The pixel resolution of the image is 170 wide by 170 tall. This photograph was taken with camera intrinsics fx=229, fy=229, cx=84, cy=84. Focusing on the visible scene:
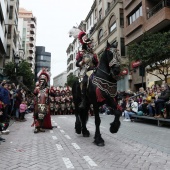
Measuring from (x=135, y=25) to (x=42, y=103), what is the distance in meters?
23.1

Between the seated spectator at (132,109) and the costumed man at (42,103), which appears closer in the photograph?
the costumed man at (42,103)

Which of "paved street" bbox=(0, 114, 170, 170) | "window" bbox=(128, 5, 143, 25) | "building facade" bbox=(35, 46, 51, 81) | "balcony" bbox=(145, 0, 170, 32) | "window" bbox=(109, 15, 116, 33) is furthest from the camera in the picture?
"building facade" bbox=(35, 46, 51, 81)

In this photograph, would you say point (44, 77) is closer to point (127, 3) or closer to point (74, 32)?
point (74, 32)

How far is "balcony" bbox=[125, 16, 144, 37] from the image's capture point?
91.4ft

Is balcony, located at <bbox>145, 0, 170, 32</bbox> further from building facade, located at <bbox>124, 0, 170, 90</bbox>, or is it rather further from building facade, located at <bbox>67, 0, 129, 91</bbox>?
building facade, located at <bbox>67, 0, 129, 91</bbox>

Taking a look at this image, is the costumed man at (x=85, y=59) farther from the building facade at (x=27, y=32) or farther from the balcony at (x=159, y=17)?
the building facade at (x=27, y=32)

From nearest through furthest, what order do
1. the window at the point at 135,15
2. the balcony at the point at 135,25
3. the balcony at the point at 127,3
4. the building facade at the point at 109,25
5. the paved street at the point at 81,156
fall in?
the paved street at the point at 81,156
the balcony at the point at 135,25
the window at the point at 135,15
the balcony at the point at 127,3
the building facade at the point at 109,25

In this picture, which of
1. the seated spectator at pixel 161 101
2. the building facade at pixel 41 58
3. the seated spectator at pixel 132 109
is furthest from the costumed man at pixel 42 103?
the building facade at pixel 41 58

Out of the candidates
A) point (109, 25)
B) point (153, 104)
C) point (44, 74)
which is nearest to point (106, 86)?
point (44, 74)

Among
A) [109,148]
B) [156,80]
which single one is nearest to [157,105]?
[109,148]

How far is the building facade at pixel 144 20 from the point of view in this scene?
942 inches

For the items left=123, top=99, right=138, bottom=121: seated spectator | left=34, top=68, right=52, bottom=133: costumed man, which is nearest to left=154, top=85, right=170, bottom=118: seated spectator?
left=123, top=99, right=138, bottom=121: seated spectator

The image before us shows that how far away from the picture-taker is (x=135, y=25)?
1145 inches

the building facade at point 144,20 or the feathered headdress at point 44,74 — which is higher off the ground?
the building facade at point 144,20
